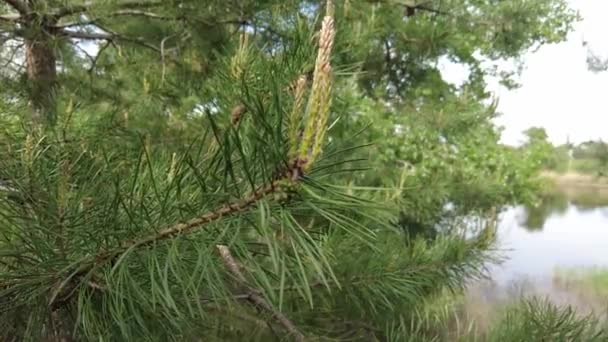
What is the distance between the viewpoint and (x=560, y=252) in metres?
4.50

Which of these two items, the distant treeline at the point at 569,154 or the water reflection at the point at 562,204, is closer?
the distant treeline at the point at 569,154

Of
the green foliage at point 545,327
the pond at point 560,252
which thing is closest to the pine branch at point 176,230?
the green foliage at point 545,327

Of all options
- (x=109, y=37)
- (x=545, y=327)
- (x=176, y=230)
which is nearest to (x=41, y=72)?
(x=109, y=37)

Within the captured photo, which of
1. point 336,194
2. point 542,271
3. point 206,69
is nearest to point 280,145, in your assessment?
point 336,194

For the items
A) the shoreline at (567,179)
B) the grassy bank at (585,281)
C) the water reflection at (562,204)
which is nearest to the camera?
the grassy bank at (585,281)

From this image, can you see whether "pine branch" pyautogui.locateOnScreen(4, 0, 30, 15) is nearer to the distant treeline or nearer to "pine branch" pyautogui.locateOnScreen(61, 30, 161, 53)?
"pine branch" pyautogui.locateOnScreen(61, 30, 161, 53)

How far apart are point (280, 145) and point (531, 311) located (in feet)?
1.65

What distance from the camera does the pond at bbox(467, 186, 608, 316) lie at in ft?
8.86

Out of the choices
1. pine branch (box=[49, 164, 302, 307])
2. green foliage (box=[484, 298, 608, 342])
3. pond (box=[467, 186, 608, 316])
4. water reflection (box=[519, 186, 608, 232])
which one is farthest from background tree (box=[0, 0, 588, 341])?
water reflection (box=[519, 186, 608, 232])

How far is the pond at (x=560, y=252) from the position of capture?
2701 mm

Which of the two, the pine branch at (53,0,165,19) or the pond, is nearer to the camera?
the pine branch at (53,0,165,19)

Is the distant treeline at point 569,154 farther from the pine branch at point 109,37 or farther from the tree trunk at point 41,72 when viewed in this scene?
the tree trunk at point 41,72

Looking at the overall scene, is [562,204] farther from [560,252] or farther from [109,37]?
[109,37]

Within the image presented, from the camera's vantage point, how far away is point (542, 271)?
3799mm
